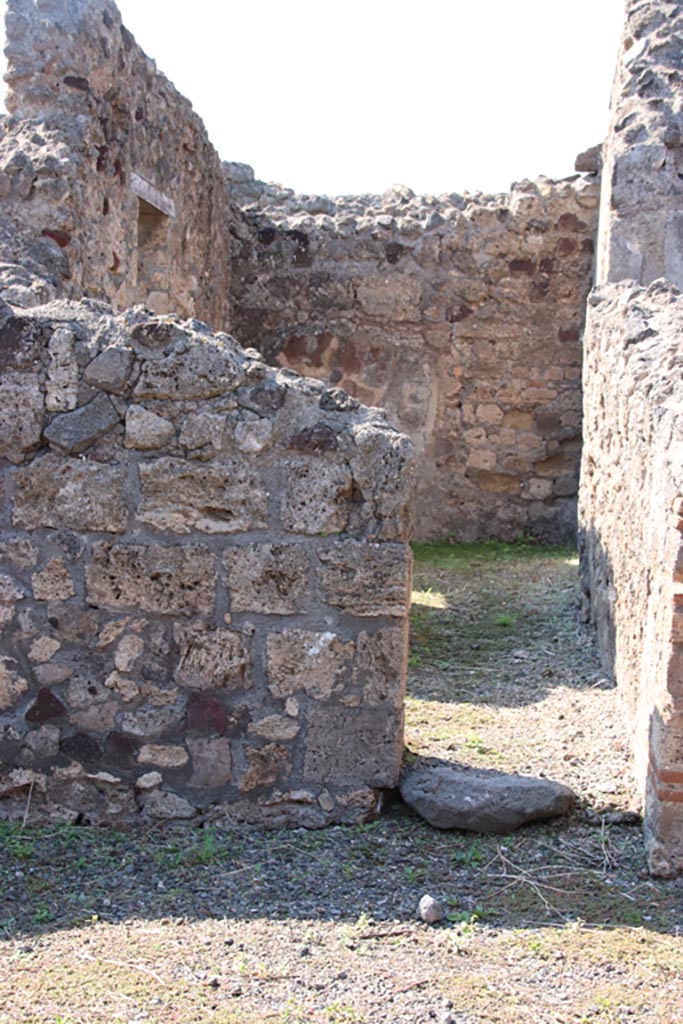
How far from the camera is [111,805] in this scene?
333 cm

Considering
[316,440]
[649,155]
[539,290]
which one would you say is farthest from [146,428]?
[539,290]

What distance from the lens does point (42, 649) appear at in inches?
132

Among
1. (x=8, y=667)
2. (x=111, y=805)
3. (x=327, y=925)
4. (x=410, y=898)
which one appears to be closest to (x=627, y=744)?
(x=410, y=898)

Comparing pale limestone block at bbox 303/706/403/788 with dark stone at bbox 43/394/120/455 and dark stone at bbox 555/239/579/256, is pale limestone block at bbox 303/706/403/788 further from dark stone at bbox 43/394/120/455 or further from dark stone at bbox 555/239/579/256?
dark stone at bbox 555/239/579/256

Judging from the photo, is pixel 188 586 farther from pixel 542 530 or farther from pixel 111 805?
pixel 542 530

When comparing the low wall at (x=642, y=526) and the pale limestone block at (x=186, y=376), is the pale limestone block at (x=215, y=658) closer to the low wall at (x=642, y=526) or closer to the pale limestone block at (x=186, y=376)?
the pale limestone block at (x=186, y=376)

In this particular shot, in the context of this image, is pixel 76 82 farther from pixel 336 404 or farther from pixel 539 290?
pixel 539 290

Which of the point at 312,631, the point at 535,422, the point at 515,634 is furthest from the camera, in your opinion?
the point at 535,422

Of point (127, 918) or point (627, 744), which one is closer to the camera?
point (127, 918)

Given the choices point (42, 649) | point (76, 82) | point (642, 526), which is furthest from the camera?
point (76, 82)

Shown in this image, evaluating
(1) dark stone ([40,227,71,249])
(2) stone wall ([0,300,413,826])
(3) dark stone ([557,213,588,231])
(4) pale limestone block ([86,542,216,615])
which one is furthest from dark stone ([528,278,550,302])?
(4) pale limestone block ([86,542,216,615])

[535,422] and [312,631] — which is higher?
[535,422]

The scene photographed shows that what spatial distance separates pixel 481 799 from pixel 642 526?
127cm

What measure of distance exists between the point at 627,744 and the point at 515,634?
6.27 feet
